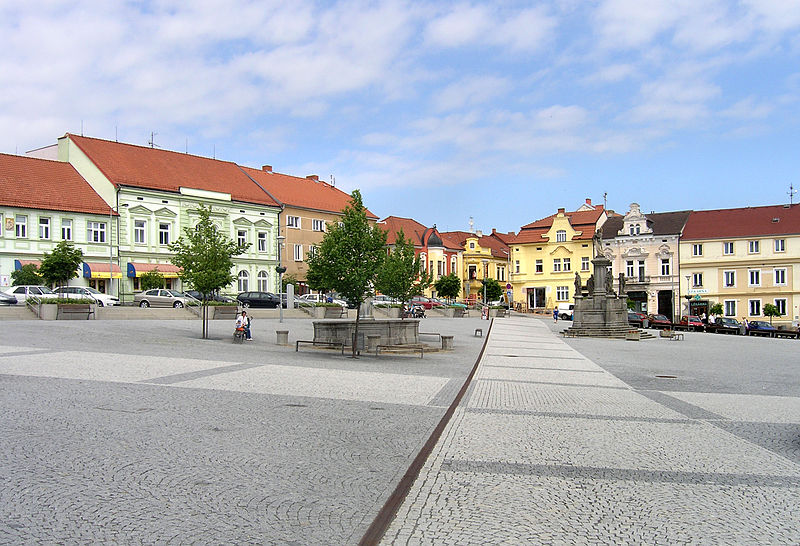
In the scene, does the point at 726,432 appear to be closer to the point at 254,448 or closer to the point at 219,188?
the point at 254,448

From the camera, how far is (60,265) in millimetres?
42250

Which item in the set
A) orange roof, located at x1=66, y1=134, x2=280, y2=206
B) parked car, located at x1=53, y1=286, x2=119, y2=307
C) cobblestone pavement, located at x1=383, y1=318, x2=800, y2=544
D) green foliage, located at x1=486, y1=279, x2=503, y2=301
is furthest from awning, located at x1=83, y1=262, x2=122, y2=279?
green foliage, located at x1=486, y1=279, x2=503, y2=301

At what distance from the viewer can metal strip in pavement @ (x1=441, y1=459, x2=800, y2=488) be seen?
6.81 meters

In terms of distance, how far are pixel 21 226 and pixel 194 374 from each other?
38035 mm

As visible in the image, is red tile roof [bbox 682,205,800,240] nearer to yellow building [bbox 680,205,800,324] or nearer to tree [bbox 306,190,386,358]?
yellow building [bbox 680,205,800,324]

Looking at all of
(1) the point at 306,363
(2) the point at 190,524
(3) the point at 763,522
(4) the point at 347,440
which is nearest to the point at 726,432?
(3) the point at 763,522

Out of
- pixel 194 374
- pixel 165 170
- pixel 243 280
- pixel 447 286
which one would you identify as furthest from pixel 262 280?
pixel 194 374

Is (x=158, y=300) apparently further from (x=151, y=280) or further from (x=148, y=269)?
(x=148, y=269)

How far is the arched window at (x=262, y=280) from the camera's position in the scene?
6075 cm

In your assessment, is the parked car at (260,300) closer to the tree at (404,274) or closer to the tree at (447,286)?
the tree at (404,274)

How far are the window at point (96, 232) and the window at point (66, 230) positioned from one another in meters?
1.13

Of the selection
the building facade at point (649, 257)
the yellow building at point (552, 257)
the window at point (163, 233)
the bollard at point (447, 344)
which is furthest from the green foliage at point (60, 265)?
the yellow building at point (552, 257)

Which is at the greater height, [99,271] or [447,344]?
[99,271]

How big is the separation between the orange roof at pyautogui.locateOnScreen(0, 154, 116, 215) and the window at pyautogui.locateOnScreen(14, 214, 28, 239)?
0.80 meters
